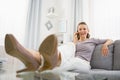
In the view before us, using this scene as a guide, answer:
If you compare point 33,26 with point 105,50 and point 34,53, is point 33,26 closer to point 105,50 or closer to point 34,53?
point 105,50

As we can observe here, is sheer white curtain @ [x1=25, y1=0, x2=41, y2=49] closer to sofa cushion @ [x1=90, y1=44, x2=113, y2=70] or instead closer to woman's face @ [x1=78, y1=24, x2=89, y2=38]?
woman's face @ [x1=78, y1=24, x2=89, y2=38]

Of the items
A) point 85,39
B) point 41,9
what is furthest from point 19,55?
point 41,9

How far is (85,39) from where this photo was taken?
2.43 metres

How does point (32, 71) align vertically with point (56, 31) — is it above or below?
below

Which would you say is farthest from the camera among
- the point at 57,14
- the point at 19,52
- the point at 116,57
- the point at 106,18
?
the point at 57,14

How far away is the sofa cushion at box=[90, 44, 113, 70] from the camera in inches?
85.4

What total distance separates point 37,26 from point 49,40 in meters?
2.16

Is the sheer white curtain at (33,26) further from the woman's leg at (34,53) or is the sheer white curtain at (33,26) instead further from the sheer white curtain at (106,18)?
the woman's leg at (34,53)

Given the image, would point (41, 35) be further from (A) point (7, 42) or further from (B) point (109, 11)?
(A) point (7, 42)

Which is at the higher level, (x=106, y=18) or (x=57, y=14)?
(x=57, y=14)

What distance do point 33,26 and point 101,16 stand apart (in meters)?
1.16

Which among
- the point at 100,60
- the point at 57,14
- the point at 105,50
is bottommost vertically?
the point at 100,60

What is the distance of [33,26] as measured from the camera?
10.5 ft

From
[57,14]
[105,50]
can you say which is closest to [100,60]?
[105,50]
